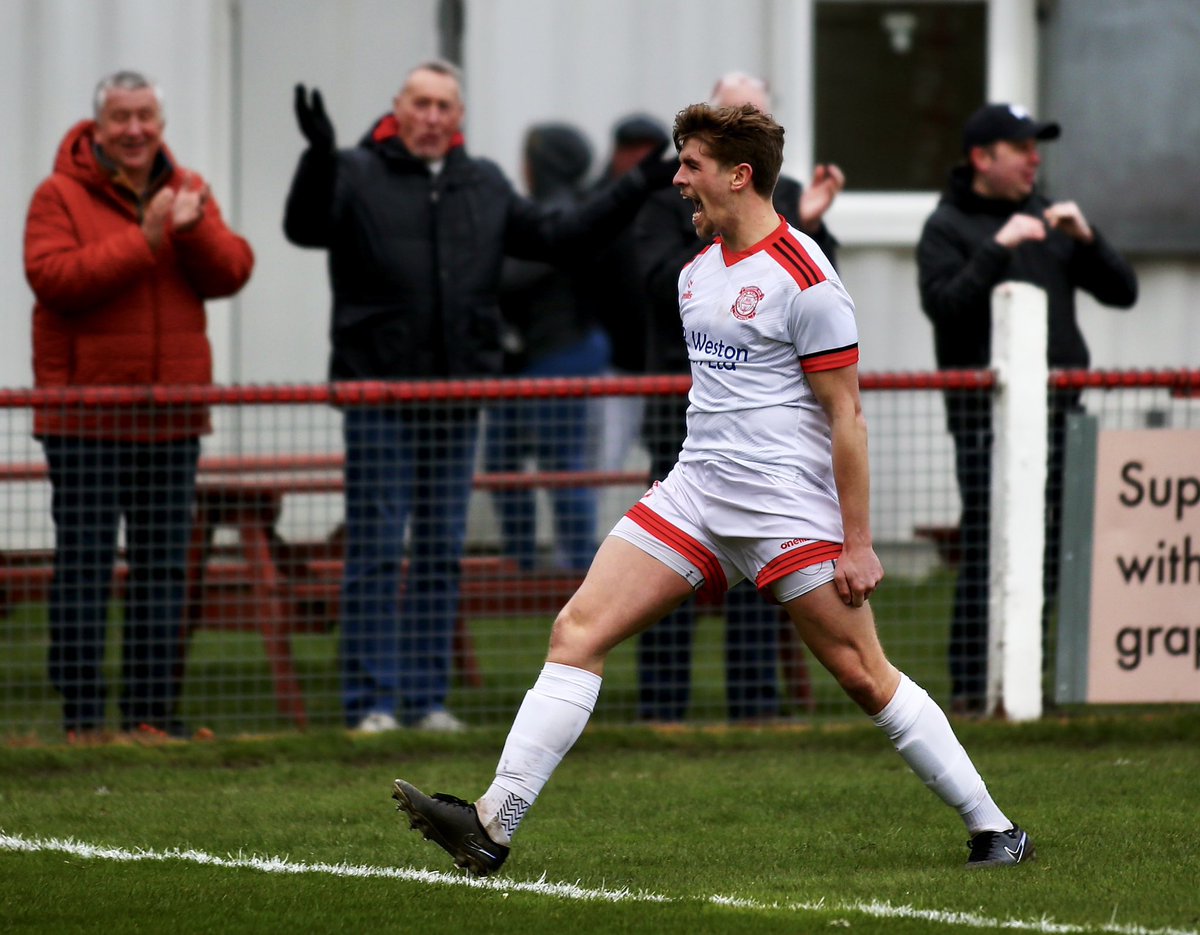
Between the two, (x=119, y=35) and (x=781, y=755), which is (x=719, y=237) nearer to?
(x=781, y=755)

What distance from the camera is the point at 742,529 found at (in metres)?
5.33

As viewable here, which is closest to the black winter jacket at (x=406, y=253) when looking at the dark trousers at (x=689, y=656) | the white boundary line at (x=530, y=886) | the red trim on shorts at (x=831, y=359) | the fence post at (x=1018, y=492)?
the dark trousers at (x=689, y=656)

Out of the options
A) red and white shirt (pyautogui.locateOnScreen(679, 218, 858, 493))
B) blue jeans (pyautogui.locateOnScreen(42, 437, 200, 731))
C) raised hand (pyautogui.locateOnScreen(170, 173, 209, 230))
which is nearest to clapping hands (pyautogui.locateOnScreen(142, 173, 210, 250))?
raised hand (pyautogui.locateOnScreen(170, 173, 209, 230))

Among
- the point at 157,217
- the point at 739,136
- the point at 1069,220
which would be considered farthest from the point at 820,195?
the point at 739,136

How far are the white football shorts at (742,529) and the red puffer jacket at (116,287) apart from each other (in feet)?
9.27

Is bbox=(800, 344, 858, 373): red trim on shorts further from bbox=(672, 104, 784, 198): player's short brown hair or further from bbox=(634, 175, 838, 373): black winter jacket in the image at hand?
bbox=(634, 175, 838, 373): black winter jacket

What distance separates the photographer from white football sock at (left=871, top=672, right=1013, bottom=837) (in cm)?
547

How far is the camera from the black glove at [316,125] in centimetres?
782

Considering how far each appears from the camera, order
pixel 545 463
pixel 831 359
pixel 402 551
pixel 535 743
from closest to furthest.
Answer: pixel 831 359 → pixel 535 743 → pixel 402 551 → pixel 545 463

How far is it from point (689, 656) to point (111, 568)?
2214mm

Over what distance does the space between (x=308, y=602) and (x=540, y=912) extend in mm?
3819

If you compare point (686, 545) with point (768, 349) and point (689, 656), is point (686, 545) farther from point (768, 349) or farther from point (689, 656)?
point (689, 656)

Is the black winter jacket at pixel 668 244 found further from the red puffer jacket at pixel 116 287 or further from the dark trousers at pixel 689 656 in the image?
the red puffer jacket at pixel 116 287

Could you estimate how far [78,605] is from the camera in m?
7.67
